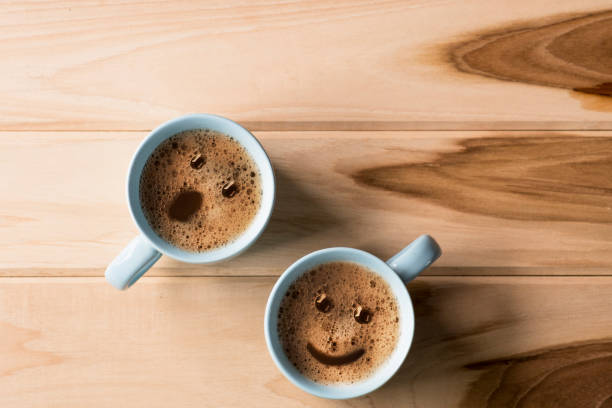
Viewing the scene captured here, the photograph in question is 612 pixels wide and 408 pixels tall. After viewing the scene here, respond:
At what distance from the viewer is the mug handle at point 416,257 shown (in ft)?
2.50

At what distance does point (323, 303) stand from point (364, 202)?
162 mm

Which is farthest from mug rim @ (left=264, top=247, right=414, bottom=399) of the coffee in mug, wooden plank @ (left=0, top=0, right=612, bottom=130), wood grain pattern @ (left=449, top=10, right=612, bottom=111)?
wood grain pattern @ (left=449, top=10, right=612, bottom=111)

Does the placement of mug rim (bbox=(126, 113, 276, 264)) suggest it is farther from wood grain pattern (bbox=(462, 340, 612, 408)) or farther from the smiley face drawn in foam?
wood grain pattern (bbox=(462, 340, 612, 408))

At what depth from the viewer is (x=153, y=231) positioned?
782 millimetres

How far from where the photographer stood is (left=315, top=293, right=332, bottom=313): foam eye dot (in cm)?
81

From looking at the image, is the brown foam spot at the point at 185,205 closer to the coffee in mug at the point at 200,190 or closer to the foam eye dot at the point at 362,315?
the coffee in mug at the point at 200,190

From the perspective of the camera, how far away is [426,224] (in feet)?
2.82

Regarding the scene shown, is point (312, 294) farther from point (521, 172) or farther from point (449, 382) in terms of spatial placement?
point (521, 172)

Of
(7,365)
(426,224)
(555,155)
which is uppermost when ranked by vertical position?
(555,155)

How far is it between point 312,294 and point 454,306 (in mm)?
218

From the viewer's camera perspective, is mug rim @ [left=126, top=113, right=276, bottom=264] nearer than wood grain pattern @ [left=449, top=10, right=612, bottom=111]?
Yes

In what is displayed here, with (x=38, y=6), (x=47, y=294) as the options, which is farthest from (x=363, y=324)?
(x=38, y=6)

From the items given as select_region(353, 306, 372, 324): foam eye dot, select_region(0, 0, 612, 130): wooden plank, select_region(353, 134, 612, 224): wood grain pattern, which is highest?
select_region(0, 0, 612, 130): wooden plank

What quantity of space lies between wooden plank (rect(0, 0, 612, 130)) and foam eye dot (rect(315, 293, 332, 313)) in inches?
9.9
